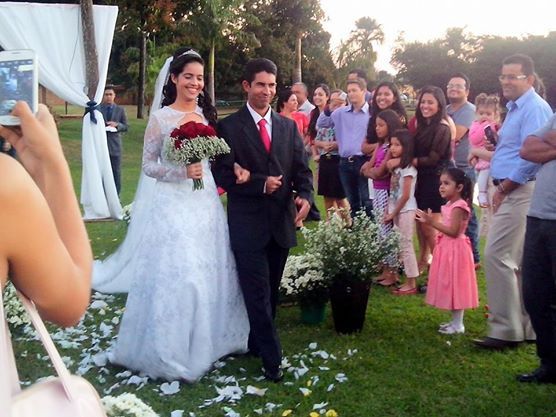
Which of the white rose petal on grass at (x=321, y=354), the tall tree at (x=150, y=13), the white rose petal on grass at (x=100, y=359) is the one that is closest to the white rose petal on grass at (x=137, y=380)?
the white rose petal on grass at (x=100, y=359)

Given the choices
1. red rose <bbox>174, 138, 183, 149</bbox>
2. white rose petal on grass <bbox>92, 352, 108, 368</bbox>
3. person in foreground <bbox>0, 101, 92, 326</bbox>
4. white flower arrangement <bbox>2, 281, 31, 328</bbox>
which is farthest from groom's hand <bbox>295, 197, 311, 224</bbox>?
person in foreground <bbox>0, 101, 92, 326</bbox>

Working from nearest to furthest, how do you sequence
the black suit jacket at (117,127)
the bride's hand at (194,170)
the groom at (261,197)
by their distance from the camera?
1. the bride's hand at (194,170)
2. the groom at (261,197)
3. the black suit jacket at (117,127)

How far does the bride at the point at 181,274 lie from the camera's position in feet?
16.9

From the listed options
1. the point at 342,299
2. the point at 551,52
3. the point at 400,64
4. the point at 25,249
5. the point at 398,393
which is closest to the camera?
the point at 25,249

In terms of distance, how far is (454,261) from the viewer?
6.15 metres

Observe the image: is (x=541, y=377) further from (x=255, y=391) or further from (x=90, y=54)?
(x=90, y=54)

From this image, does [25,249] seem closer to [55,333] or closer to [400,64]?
[55,333]

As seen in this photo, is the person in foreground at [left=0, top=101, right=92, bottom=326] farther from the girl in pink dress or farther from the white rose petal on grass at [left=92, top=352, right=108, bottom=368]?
the girl in pink dress

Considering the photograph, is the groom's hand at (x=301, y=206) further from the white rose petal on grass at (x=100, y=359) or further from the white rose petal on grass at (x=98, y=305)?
the white rose petal on grass at (x=98, y=305)

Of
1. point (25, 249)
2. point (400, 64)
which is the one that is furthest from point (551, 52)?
point (25, 249)

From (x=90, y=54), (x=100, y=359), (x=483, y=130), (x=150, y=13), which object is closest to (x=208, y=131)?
(x=100, y=359)

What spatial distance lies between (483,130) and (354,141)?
1656mm

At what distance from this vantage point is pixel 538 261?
4.89 m

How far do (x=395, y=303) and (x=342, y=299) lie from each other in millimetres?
1185
